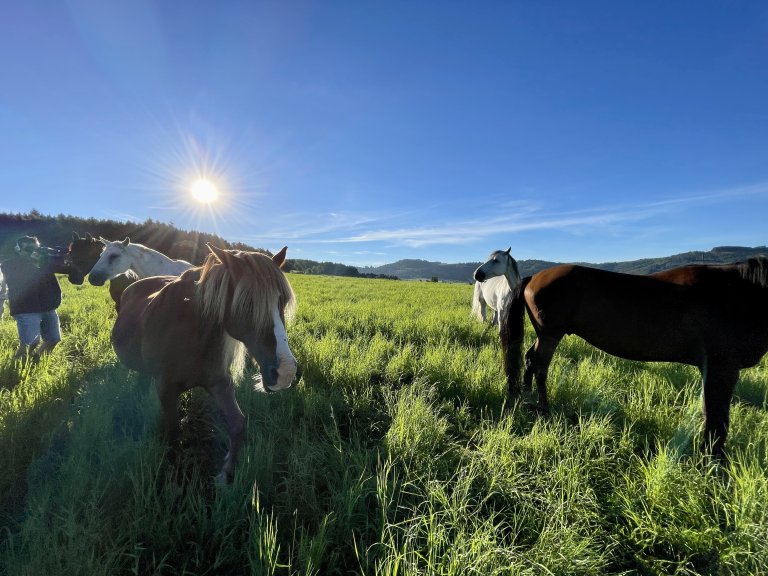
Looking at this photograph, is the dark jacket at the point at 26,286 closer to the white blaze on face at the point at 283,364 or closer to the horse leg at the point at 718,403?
the white blaze on face at the point at 283,364

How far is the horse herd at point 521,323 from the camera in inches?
85.7

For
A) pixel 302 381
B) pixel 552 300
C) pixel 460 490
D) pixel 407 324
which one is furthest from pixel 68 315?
pixel 552 300

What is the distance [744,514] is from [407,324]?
6082 millimetres

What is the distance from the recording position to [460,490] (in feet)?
6.92

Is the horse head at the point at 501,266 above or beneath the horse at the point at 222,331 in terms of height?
above

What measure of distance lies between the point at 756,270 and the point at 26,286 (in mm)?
8776

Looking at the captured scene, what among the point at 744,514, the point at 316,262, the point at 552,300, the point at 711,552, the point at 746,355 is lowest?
the point at 711,552

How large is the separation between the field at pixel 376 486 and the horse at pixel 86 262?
194 cm

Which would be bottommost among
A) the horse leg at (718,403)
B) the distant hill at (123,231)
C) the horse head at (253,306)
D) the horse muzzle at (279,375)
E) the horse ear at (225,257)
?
the horse leg at (718,403)

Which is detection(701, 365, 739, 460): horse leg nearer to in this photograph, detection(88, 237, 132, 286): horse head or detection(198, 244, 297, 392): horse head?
detection(198, 244, 297, 392): horse head

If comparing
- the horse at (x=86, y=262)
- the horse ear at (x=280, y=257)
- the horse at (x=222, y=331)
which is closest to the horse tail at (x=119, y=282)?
the horse at (x=86, y=262)

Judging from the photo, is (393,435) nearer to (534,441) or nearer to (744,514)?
(534,441)

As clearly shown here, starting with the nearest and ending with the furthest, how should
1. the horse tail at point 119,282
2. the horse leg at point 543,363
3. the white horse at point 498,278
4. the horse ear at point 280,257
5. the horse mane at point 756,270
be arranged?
the horse ear at point 280,257 → the horse mane at point 756,270 → the horse leg at point 543,363 → the horse tail at point 119,282 → the white horse at point 498,278

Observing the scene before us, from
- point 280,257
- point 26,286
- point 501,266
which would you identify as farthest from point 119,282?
point 501,266
